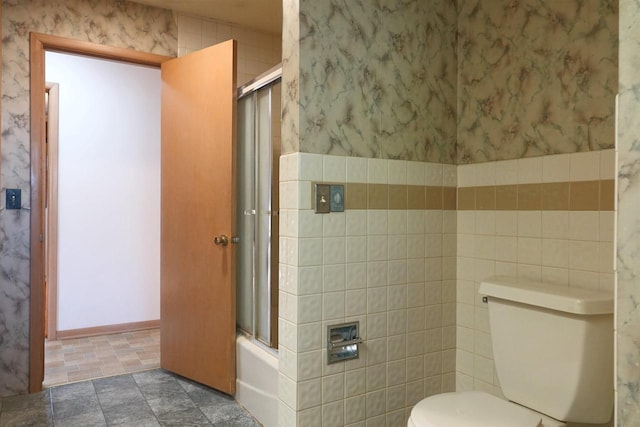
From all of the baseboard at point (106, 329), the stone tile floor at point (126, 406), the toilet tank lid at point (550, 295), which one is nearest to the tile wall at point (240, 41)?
the stone tile floor at point (126, 406)

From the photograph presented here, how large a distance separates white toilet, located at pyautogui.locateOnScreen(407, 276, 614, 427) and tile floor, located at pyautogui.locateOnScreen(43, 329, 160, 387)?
2198 mm

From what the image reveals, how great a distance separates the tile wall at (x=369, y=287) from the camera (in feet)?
5.50

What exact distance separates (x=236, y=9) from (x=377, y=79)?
1.41m

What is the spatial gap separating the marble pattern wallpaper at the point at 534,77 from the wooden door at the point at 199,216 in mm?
1219

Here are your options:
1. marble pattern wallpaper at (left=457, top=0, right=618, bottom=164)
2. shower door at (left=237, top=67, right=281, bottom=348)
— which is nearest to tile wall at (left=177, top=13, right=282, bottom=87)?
shower door at (left=237, top=67, right=281, bottom=348)

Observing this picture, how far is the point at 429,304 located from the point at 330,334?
0.53 metres

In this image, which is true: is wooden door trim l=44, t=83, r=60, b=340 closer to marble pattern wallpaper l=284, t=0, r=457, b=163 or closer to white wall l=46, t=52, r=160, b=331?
white wall l=46, t=52, r=160, b=331

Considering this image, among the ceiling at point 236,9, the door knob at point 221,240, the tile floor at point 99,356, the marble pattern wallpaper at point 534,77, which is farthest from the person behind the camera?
the tile floor at point 99,356

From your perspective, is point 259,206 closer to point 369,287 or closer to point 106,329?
point 369,287

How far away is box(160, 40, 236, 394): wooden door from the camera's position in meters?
2.45

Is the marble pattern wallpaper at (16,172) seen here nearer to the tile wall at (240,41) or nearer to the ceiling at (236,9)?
the ceiling at (236,9)

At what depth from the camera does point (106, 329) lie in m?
3.76

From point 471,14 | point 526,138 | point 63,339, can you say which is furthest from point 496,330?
point 63,339

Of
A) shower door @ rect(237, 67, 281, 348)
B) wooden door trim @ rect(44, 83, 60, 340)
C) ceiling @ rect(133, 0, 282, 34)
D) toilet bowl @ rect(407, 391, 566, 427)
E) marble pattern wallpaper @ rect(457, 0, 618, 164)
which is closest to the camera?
toilet bowl @ rect(407, 391, 566, 427)
